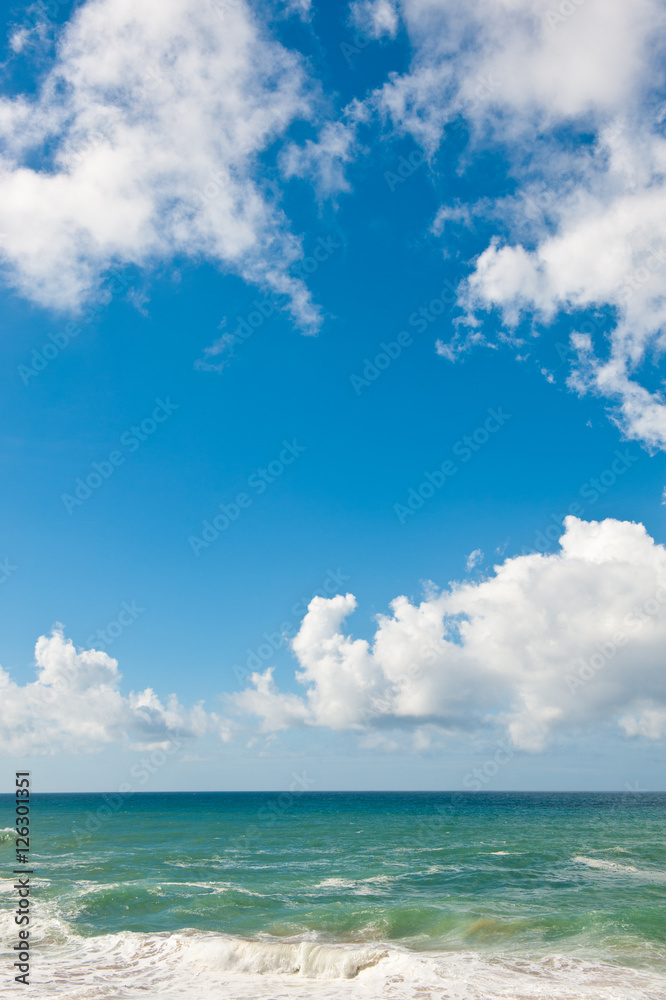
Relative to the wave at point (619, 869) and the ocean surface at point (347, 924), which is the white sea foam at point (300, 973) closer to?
the ocean surface at point (347, 924)

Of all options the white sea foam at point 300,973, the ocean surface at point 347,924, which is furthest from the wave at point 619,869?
the white sea foam at point 300,973

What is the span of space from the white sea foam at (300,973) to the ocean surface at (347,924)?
0.07m

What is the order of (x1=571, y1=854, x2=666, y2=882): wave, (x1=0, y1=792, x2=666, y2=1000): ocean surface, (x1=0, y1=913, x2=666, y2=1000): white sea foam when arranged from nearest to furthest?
(x1=0, y1=913, x2=666, y2=1000): white sea foam
(x1=0, y1=792, x2=666, y2=1000): ocean surface
(x1=571, y1=854, x2=666, y2=882): wave

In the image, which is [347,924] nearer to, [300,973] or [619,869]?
[300,973]

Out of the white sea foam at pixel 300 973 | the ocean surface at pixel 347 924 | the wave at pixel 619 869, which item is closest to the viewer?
the white sea foam at pixel 300 973

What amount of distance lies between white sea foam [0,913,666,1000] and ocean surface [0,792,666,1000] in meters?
0.07

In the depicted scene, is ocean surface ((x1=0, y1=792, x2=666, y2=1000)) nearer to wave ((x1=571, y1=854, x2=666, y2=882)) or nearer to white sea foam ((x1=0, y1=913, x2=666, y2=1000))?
white sea foam ((x1=0, y1=913, x2=666, y2=1000))

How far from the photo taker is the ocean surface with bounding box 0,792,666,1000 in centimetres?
1689

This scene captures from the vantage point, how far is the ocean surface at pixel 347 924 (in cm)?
1689

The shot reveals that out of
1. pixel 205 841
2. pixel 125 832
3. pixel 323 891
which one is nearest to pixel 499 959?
pixel 323 891

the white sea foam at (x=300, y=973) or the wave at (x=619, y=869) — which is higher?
the white sea foam at (x=300, y=973)

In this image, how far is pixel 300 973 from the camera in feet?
59.5

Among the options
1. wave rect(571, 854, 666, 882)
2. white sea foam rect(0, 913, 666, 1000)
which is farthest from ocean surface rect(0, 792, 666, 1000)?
wave rect(571, 854, 666, 882)

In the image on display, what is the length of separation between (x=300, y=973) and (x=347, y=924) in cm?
522
